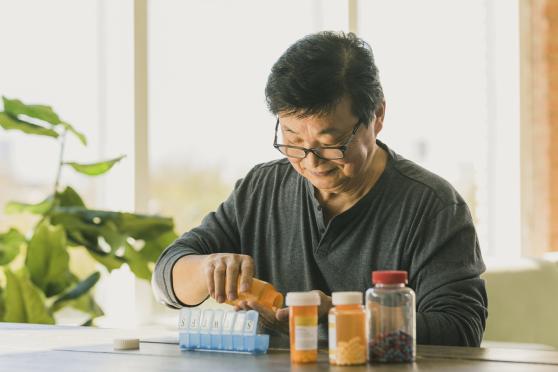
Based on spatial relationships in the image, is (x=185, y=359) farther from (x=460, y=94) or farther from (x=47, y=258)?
(x=460, y=94)

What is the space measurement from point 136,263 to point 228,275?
1395 mm

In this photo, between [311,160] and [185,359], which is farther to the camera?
[311,160]

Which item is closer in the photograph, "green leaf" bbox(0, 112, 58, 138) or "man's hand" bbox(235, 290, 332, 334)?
"man's hand" bbox(235, 290, 332, 334)

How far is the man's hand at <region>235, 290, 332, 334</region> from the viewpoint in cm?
169

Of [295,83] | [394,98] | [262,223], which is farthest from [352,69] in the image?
[394,98]

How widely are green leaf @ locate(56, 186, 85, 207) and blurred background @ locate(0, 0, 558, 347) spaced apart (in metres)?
0.28

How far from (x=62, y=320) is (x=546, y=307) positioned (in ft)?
5.91

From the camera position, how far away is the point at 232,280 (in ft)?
5.84

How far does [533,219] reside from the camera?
204 inches

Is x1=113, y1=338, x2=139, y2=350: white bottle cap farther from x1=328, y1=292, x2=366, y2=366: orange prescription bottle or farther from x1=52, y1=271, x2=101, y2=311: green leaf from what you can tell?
x1=52, y1=271, x2=101, y2=311: green leaf

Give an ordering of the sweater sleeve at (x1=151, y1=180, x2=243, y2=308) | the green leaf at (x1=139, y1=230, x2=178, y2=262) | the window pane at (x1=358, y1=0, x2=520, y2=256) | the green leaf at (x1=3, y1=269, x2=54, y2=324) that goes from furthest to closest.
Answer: the window pane at (x1=358, y1=0, x2=520, y2=256)
the green leaf at (x1=139, y1=230, x2=178, y2=262)
the green leaf at (x1=3, y1=269, x2=54, y2=324)
the sweater sleeve at (x1=151, y1=180, x2=243, y2=308)

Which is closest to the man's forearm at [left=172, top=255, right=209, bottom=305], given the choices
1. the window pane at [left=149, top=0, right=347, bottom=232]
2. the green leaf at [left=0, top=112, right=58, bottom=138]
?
the green leaf at [left=0, top=112, right=58, bottom=138]

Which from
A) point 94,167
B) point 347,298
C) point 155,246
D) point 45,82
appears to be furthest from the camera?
point 45,82

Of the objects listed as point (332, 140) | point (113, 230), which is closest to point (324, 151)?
point (332, 140)
